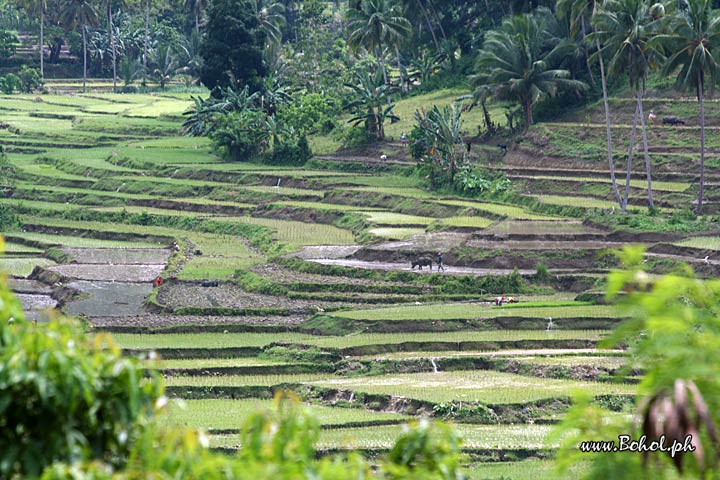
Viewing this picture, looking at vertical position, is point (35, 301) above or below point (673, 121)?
below

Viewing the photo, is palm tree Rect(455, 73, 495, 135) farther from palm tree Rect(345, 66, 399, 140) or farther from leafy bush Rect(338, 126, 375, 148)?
leafy bush Rect(338, 126, 375, 148)

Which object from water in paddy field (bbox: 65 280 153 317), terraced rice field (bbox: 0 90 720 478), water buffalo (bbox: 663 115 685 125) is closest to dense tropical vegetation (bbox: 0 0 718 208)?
water buffalo (bbox: 663 115 685 125)

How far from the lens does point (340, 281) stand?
30109mm

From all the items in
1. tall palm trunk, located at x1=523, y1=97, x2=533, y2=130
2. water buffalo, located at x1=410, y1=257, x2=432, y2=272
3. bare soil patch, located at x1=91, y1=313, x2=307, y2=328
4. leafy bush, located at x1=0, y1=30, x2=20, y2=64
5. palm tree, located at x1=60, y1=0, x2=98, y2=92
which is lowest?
bare soil patch, located at x1=91, y1=313, x2=307, y2=328

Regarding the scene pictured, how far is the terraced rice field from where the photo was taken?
20.2 m

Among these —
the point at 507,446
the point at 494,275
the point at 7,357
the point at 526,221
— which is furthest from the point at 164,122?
the point at 7,357

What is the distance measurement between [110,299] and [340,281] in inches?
201

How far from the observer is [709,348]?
6148 mm

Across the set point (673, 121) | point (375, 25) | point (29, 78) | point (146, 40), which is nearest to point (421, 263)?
point (673, 121)

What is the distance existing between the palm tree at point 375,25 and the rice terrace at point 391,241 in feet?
0.58

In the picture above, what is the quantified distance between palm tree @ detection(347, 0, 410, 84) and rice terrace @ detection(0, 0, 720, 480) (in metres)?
0.18

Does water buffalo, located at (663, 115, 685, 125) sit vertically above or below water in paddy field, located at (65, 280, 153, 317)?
above

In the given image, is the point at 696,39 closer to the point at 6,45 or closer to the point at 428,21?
the point at 428,21

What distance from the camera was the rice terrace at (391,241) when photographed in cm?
1770
